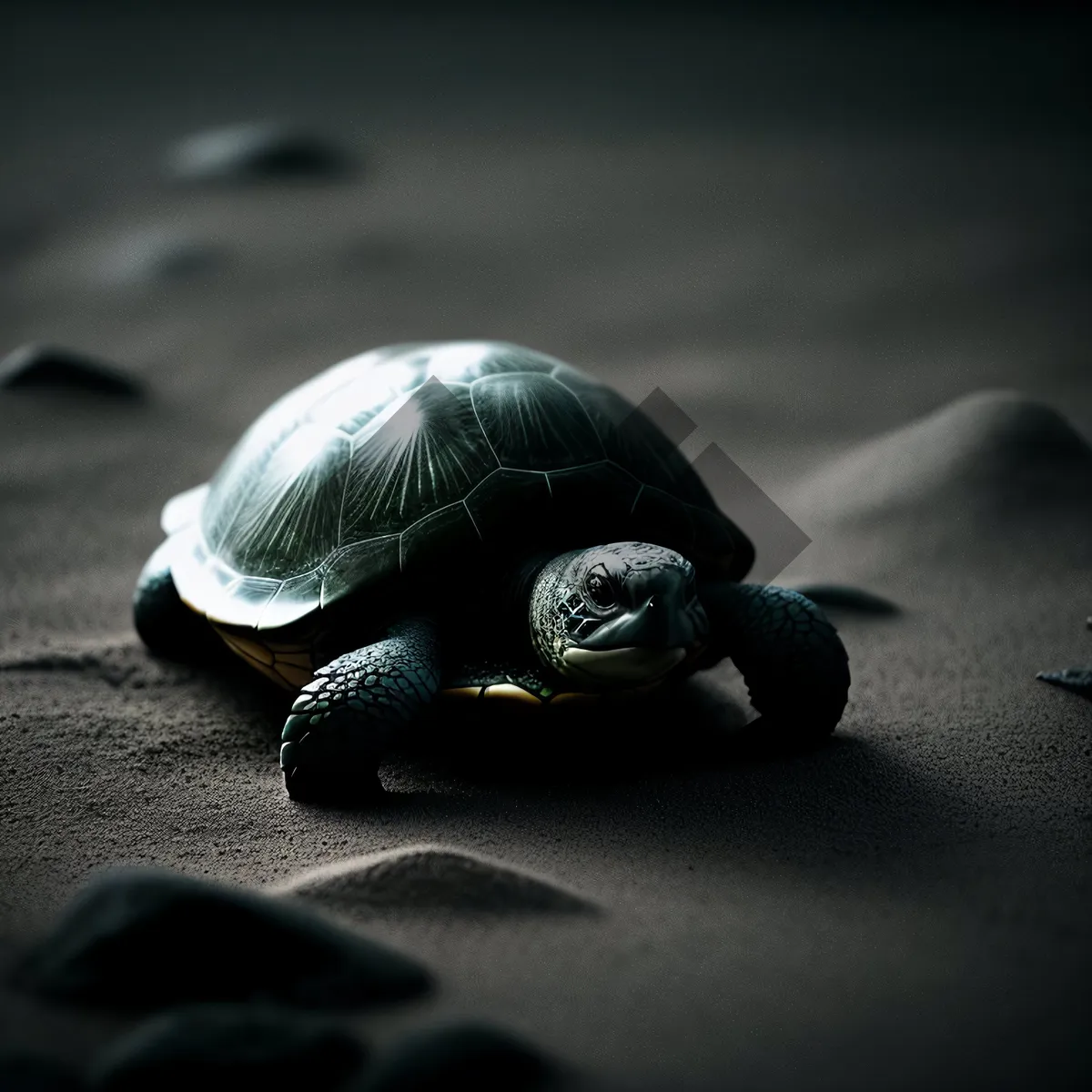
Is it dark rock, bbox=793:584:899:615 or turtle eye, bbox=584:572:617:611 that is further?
dark rock, bbox=793:584:899:615

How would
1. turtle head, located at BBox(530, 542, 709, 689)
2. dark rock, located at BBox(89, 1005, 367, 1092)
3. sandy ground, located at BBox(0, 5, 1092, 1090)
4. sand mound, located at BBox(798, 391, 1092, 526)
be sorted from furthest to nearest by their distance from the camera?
sand mound, located at BBox(798, 391, 1092, 526), turtle head, located at BBox(530, 542, 709, 689), sandy ground, located at BBox(0, 5, 1092, 1090), dark rock, located at BBox(89, 1005, 367, 1092)

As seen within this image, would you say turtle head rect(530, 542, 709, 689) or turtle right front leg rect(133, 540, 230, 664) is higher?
turtle head rect(530, 542, 709, 689)

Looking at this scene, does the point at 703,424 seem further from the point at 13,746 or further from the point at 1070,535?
the point at 13,746

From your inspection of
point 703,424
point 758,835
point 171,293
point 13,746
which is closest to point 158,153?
point 171,293

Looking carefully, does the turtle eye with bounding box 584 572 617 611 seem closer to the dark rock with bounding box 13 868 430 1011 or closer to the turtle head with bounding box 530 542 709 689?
the turtle head with bounding box 530 542 709 689

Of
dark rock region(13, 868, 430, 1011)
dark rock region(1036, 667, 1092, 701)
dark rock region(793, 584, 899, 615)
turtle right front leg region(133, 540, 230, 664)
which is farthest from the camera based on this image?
dark rock region(793, 584, 899, 615)

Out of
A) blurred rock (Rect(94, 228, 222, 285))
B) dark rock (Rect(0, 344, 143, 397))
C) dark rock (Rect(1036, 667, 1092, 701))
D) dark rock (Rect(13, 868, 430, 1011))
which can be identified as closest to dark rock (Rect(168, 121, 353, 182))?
blurred rock (Rect(94, 228, 222, 285))

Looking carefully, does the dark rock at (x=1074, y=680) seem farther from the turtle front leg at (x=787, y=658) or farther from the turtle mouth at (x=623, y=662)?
the turtle mouth at (x=623, y=662)

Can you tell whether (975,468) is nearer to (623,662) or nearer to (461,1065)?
(623,662)
